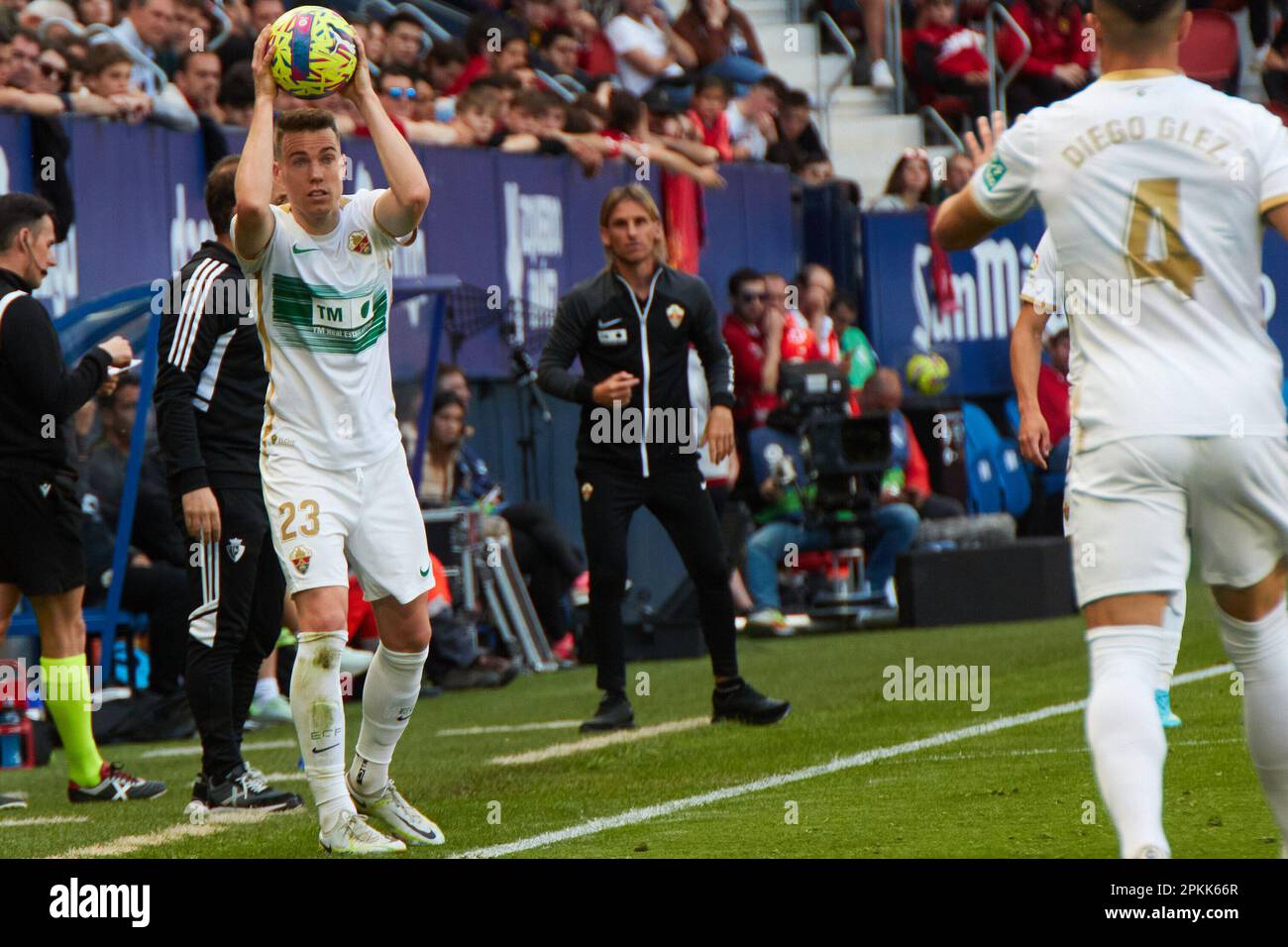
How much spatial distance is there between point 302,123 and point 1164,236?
2803mm

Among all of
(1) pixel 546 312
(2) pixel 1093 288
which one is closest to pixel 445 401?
(1) pixel 546 312

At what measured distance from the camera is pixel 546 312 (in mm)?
14711

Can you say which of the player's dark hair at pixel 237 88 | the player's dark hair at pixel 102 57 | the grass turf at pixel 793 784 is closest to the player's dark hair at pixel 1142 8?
the grass turf at pixel 793 784

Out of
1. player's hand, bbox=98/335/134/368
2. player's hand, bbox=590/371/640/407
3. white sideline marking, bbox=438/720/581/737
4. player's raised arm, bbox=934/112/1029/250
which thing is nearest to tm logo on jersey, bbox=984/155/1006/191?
player's raised arm, bbox=934/112/1029/250

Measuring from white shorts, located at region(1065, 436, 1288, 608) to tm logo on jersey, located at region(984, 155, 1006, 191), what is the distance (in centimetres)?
65

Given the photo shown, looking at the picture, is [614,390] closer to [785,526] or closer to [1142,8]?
[1142,8]

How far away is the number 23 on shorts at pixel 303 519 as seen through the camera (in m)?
6.05

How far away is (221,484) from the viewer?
7.59m

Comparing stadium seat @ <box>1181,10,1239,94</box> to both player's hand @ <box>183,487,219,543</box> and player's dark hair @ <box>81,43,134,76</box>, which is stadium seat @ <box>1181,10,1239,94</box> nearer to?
player's dark hair @ <box>81,43,134,76</box>

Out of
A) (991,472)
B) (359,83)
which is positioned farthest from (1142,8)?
(991,472)

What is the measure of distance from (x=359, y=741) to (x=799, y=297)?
1096 centimetres

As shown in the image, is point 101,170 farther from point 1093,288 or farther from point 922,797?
point 1093,288

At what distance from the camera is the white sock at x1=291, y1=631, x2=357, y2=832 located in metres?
6.06

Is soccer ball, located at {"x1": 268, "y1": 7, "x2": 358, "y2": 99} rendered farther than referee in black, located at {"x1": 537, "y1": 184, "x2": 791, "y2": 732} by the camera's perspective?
No
